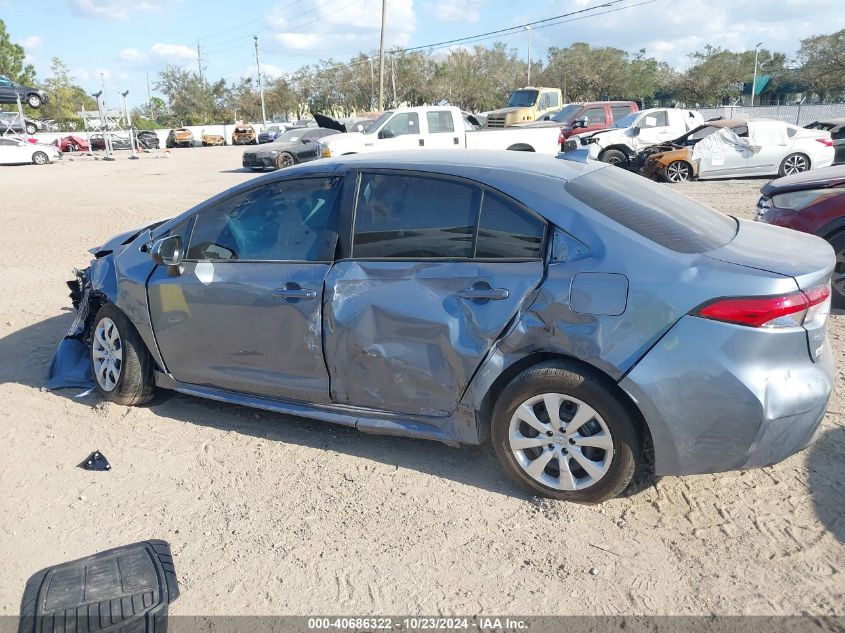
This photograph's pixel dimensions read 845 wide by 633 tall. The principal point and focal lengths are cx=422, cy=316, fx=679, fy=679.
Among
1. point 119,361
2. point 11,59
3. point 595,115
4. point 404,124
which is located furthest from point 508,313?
point 11,59

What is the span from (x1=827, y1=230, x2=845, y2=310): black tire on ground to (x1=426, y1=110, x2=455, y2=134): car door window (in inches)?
474

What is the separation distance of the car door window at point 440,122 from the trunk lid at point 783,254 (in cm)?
1406

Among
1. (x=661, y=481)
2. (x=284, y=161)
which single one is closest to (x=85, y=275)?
(x=661, y=481)

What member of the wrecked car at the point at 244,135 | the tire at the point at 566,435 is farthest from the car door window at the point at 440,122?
the wrecked car at the point at 244,135

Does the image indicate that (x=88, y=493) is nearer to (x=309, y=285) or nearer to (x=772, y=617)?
(x=309, y=285)

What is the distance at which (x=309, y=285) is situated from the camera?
375cm

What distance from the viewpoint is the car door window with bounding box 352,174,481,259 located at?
348cm

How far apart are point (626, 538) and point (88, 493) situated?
9.20 ft

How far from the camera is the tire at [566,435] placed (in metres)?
3.10

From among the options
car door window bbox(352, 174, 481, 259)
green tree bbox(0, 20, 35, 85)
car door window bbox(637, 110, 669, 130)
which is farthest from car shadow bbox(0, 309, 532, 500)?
green tree bbox(0, 20, 35, 85)

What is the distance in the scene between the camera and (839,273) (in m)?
6.07

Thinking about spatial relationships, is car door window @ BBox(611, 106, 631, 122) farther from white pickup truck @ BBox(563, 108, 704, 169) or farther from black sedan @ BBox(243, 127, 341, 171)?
black sedan @ BBox(243, 127, 341, 171)

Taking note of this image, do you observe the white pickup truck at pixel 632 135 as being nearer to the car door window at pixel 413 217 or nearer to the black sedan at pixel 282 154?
the black sedan at pixel 282 154

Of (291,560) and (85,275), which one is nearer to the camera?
(291,560)
